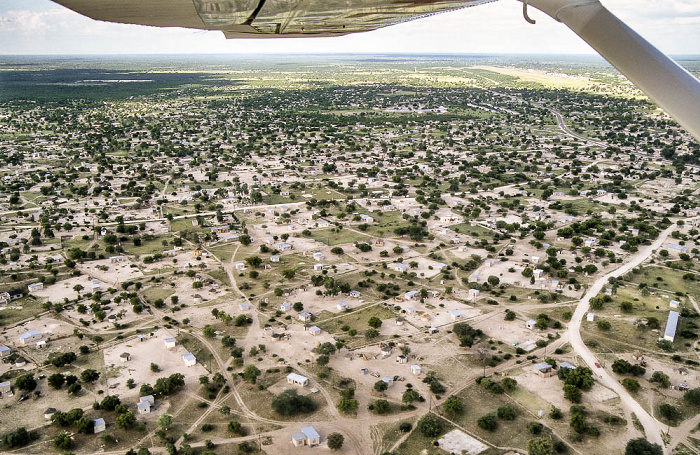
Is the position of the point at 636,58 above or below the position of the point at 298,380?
above

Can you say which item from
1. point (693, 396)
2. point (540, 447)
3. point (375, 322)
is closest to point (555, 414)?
point (540, 447)

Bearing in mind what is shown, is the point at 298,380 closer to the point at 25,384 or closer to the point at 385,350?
the point at 385,350

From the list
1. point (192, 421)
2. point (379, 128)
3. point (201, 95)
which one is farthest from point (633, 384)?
point (201, 95)

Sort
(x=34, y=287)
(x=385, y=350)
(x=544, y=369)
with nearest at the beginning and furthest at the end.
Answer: (x=544, y=369), (x=385, y=350), (x=34, y=287)

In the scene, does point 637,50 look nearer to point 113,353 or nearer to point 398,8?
point 398,8

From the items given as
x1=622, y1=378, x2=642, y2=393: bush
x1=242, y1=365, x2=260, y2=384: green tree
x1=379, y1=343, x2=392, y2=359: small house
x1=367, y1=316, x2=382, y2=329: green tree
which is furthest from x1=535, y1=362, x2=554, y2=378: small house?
x1=242, y1=365, x2=260, y2=384: green tree

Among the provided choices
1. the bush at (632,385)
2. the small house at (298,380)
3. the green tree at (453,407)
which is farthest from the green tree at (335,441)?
the bush at (632,385)

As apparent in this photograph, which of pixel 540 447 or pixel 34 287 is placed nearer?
pixel 540 447

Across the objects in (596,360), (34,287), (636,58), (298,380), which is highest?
(636,58)
